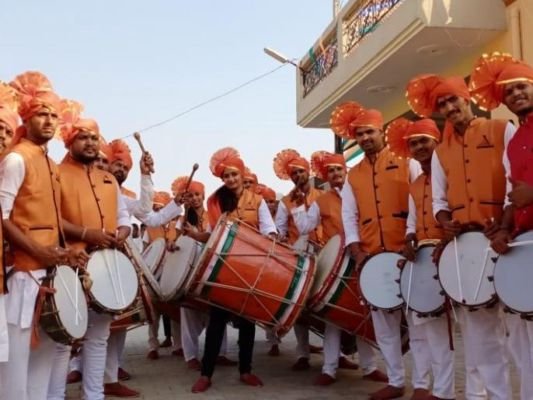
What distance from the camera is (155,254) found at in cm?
679

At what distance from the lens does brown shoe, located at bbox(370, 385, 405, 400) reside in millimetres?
4988

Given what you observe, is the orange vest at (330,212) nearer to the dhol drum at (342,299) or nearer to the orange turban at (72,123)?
the dhol drum at (342,299)

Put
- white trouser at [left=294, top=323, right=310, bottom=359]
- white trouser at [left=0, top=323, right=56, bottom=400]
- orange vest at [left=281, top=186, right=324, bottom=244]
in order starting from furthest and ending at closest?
orange vest at [left=281, top=186, right=324, bottom=244], white trouser at [left=294, top=323, right=310, bottom=359], white trouser at [left=0, top=323, right=56, bottom=400]

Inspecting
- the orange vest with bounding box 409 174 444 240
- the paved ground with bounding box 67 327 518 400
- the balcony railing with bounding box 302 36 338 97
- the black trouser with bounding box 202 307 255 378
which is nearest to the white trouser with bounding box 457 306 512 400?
the orange vest with bounding box 409 174 444 240

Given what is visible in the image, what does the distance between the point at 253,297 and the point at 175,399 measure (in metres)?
0.99

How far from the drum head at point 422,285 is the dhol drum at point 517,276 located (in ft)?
2.87

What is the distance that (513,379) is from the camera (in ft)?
17.9

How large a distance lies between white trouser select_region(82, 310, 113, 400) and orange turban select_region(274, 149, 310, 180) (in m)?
3.16

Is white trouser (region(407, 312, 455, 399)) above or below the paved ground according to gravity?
above

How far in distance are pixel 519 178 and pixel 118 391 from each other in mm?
3539

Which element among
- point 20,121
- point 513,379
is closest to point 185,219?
point 20,121

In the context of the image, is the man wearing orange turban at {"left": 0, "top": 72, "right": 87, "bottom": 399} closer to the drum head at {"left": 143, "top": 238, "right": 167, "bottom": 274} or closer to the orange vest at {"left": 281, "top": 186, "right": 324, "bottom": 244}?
the drum head at {"left": 143, "top": 238, "right": 167, "bottom": 274}

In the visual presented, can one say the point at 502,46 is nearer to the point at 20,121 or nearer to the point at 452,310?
the point at 452,310

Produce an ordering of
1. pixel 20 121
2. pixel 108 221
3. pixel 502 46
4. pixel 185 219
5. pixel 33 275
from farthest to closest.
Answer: pixel 502 46
pixel 185 219
pixel 108 221
pixel 20 121
pixel 33 275
